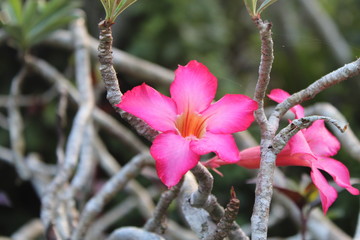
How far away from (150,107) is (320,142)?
0.77 feet

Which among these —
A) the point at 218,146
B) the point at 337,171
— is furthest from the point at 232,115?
the point at 337,171

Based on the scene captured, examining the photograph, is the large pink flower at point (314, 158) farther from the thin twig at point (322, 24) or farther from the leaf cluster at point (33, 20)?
the thin twig at point (322, 24)

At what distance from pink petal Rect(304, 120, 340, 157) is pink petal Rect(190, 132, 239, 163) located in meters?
0.15

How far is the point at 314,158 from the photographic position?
1.75 feet

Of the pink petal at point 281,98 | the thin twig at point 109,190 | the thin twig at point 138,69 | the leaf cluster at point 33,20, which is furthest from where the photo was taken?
the thin twig at point 138,69

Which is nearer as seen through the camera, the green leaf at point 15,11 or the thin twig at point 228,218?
the thin twig at point 228,218

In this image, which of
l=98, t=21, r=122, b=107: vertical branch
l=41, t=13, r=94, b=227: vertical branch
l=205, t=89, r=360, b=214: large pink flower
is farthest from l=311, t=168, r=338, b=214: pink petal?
l=41, t=13, r=94, b=227: vertical branch

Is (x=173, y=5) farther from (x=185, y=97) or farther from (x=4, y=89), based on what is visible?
(x=185, y=97)

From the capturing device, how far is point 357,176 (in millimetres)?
1229

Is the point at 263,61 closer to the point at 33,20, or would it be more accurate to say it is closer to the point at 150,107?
the point at 150,107

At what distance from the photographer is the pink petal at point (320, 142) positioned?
603 millimetres

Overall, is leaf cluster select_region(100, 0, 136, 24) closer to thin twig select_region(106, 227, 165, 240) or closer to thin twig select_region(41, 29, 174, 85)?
thin twig select_region(106, 227, 165, 240)

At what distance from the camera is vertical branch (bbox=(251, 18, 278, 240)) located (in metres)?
0.48

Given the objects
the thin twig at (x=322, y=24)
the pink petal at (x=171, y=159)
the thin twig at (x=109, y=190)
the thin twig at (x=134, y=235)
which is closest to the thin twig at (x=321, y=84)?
the pink petal at (x=171, y=159)
